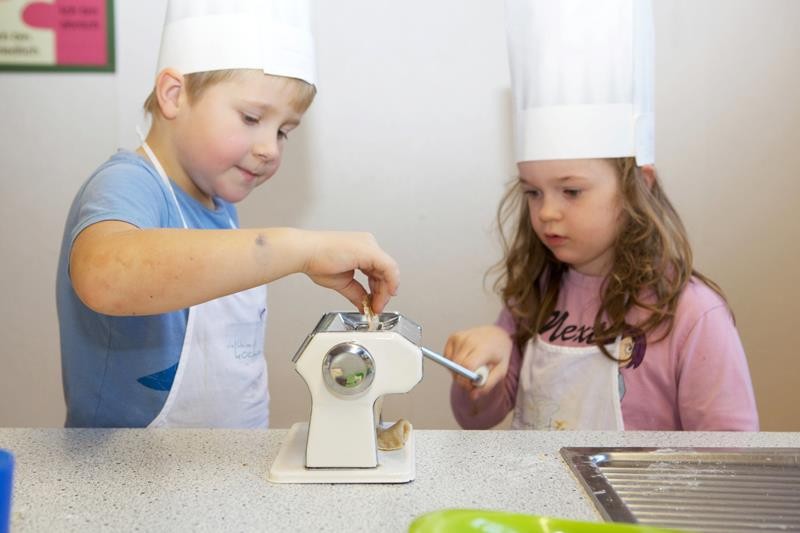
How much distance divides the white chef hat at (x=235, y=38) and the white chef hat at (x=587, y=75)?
32cm

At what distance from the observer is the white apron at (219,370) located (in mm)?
992

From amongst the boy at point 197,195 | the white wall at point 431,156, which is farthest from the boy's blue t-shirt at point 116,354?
the white wall at point 431,156

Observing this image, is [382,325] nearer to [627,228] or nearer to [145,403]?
[145,403]

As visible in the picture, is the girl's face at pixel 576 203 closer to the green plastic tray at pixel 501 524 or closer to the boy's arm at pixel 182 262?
the boy's arm at pixel 182 262

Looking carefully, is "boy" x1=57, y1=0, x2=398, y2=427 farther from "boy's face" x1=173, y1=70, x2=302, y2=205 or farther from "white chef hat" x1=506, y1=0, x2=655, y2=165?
"white chef hat" x1=506, y1=0, x2=655, y2=165

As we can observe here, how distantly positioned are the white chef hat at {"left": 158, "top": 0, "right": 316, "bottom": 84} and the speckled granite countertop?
0.48 meters

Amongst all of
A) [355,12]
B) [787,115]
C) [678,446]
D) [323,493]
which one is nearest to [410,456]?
[323,493]

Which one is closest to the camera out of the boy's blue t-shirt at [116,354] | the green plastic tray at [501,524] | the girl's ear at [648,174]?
the green plastic tray at [501,524]

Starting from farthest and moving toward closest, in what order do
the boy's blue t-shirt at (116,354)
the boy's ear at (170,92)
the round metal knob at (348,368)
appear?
the boy's ear at (170,92) → the boy's blue t-shirt at (116,354) → the round metal knob at (348,368)

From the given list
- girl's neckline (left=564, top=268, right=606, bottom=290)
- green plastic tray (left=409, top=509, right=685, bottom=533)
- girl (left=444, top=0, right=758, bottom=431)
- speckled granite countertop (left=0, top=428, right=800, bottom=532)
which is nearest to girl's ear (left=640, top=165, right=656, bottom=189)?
girl (left=444, top=0, right=758, bottom=431)

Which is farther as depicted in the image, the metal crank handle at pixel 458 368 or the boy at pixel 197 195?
the boy at pixel 197 195

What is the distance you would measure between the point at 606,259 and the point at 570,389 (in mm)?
200

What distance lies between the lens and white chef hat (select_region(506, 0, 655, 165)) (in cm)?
110

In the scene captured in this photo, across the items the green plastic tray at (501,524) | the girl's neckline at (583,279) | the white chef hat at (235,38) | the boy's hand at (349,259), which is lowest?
the green plastic tray at (501,524)
